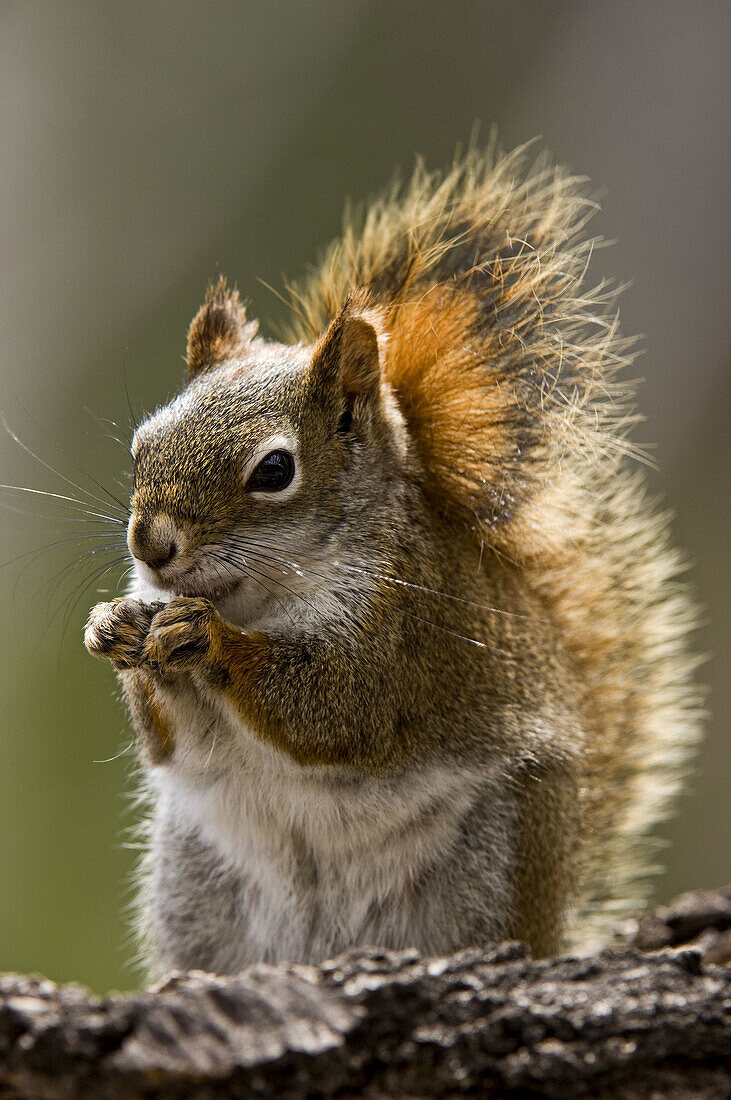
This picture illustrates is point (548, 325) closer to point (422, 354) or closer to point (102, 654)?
point (422, 354)

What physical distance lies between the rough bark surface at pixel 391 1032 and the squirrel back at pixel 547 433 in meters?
0.68

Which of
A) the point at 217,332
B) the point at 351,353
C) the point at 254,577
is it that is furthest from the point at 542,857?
the point at 217,332

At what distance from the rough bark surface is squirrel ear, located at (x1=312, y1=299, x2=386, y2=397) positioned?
882mm

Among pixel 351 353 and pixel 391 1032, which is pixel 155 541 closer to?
pixel 351 353

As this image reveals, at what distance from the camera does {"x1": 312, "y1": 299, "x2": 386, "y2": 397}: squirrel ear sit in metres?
1.71

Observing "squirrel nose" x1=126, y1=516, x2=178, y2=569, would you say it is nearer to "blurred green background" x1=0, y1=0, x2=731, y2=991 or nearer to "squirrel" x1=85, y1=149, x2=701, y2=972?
"squirrel" x1=85, y1=149, x2=701, y2=972

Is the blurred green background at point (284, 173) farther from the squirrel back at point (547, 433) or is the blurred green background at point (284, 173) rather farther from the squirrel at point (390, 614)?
the squirrel at point (390, 614)

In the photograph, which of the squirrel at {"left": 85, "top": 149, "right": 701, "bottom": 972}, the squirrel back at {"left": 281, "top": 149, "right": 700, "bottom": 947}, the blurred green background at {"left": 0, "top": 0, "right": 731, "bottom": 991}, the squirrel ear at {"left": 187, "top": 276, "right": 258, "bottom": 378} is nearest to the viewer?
the squirrel at {"left": 85, "top": 149, "right": 701, "bottom": 972}

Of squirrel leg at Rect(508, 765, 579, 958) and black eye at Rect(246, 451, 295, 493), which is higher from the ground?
black eye at Rect(246, 451, 295, 493)

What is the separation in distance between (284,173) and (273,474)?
2.98 meters

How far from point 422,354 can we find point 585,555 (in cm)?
49

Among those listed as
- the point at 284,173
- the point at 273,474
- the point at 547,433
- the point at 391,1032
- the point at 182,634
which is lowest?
the point at 391,1032

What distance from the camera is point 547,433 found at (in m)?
1.86

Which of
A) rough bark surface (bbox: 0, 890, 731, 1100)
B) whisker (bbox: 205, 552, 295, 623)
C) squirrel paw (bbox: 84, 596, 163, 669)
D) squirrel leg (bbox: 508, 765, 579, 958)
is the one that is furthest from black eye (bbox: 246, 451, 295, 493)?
rough bark surface (bbox: 0, 890, 731, 1100)
